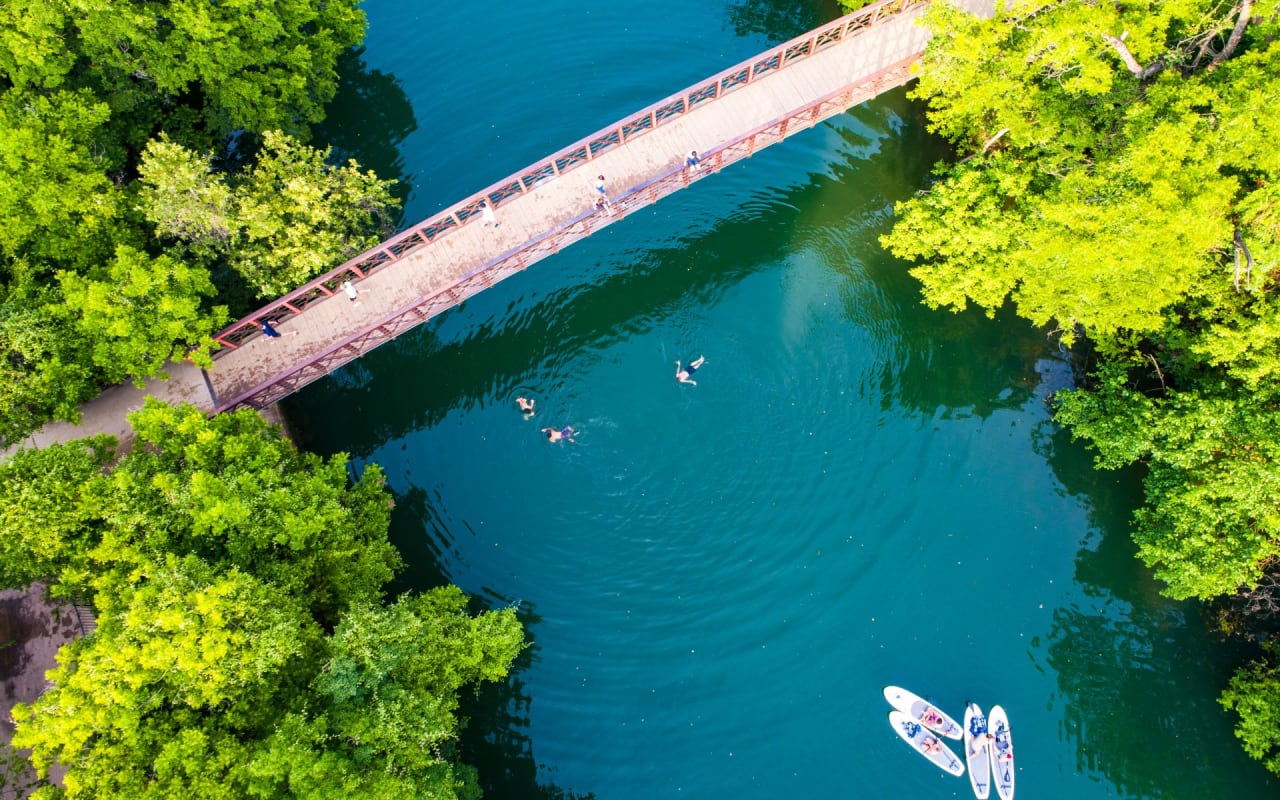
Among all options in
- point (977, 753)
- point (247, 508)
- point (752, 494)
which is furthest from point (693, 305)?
point (977, 753)

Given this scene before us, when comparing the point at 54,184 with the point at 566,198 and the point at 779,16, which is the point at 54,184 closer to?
the point at 566,198

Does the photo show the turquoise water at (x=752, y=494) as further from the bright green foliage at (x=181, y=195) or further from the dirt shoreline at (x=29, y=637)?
the dirt shoreline at (x=29, y=637)

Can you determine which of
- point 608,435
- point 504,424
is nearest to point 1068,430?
point 608,435

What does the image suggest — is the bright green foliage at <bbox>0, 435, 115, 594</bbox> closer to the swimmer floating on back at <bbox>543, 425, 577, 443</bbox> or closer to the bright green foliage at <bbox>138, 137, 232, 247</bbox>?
the bright green foliage at <bbox>138, 137, 232, 247</bbox>

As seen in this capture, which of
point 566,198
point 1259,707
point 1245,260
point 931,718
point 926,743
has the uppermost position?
point 566,198

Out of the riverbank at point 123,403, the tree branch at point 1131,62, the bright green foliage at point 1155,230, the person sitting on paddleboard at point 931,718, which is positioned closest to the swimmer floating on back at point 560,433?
the riverbank at point 123,403

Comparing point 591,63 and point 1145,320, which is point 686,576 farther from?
point 591,63
